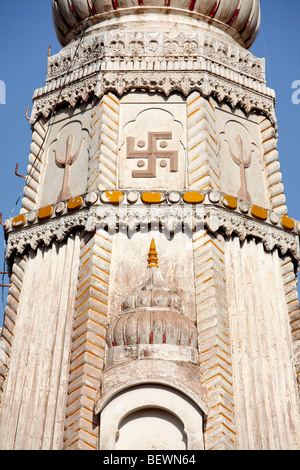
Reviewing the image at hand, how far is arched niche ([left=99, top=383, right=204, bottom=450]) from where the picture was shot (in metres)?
18.0

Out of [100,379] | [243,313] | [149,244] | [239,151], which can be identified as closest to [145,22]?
[239,151]

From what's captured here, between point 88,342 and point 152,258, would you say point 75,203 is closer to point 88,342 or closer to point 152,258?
point 152,258

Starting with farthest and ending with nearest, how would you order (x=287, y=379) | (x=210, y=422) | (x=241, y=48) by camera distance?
1. (x=241, y=48)
2. (x=287, y=379)
3. (x=210, y=422)

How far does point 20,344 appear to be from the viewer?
795 inches

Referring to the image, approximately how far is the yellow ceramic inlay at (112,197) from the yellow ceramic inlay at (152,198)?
49 cm

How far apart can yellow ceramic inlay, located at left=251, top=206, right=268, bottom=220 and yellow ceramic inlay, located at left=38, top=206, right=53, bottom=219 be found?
4.38m

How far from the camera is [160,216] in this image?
811 inches

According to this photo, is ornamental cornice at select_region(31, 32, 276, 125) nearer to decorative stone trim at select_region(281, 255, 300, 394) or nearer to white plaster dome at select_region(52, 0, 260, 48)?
white plaster dome at select_region(52, 0, 260, 48)

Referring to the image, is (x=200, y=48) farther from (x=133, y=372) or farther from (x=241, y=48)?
(x=133, y=372)

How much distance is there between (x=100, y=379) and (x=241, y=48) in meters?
9.63

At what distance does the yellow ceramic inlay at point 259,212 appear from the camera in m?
21.2

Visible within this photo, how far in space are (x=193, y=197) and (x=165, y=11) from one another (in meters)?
5.74

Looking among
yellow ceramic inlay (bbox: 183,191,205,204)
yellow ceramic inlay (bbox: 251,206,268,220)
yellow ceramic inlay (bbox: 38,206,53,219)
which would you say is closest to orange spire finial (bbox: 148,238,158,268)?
yellow ceramic inlay (bbox: 183,191,205,204)

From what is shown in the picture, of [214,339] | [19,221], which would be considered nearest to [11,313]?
[19,221]
